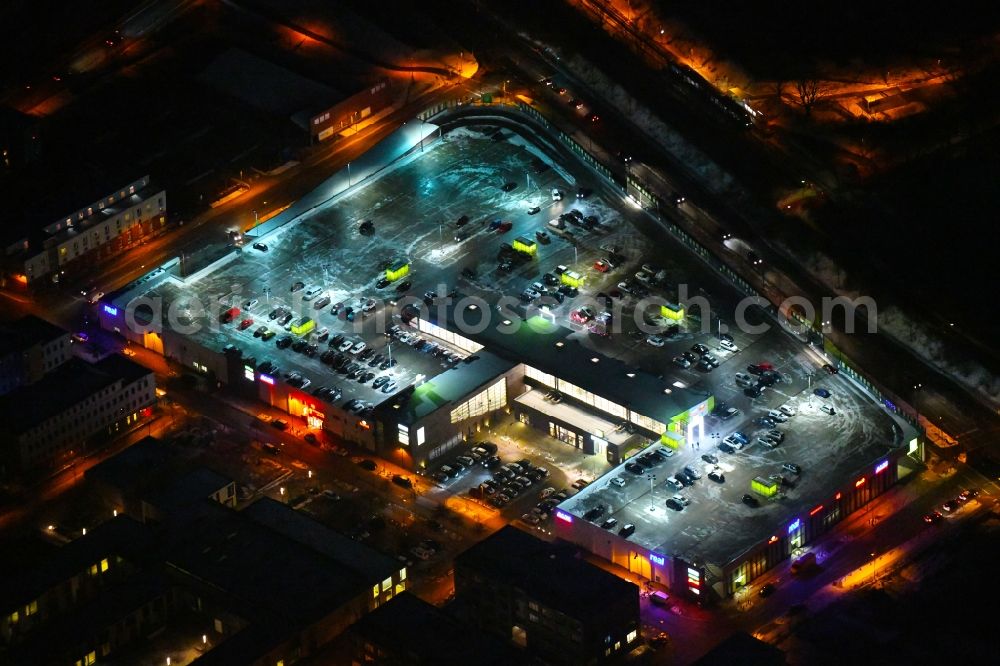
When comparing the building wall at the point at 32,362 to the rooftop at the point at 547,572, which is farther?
the building wall at the point at 32,362

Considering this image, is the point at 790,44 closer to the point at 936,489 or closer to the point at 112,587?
the point at 936,489

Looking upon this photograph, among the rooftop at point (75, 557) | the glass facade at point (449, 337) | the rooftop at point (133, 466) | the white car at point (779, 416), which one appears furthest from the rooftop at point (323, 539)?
the white car at point (779, 416)

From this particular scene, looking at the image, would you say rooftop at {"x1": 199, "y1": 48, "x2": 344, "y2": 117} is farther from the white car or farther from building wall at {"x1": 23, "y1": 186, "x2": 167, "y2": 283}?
the white car

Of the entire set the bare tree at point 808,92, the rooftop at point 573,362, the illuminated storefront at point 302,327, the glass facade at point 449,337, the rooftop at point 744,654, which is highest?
the bare tree at point 808,92

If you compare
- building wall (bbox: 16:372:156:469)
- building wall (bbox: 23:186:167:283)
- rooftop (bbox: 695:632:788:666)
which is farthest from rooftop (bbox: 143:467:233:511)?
rooftop (bbox: 695:632:788:666)

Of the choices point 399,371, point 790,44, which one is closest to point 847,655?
point 399,371

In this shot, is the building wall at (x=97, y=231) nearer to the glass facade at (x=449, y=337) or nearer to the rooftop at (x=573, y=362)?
the glass facade at (x=449, y=337)
